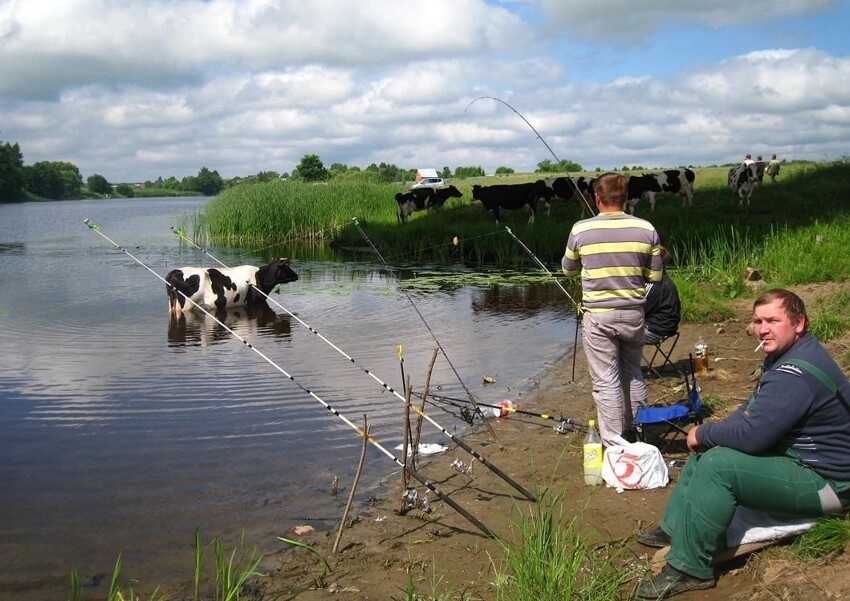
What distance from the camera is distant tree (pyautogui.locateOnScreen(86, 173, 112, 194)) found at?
165125 mm

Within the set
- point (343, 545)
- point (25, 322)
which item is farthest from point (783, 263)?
point (25, 322)

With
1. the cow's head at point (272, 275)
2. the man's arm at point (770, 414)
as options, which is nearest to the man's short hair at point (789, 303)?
Answer: the man's arm at point (770, 414)

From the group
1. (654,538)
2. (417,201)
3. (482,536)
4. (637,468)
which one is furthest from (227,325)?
(417,201)

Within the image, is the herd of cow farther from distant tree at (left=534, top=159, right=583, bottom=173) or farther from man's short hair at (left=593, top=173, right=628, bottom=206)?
man's short hair at (left=593, top=173, right=628, bottom=206)

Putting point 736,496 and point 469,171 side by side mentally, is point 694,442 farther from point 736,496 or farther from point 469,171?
point 469,171

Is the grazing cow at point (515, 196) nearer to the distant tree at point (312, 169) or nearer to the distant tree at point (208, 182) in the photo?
the distant tree at point (312, 169)

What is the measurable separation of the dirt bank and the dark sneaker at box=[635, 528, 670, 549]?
0.05 m

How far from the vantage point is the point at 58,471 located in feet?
20.5

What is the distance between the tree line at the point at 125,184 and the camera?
260 ft

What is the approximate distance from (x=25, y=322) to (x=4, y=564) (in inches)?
384

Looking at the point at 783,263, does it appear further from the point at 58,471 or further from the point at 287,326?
the point at 58,471

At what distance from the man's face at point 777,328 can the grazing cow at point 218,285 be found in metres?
11.4

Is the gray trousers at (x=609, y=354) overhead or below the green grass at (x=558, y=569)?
overhead

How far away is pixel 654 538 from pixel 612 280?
5.64ft
